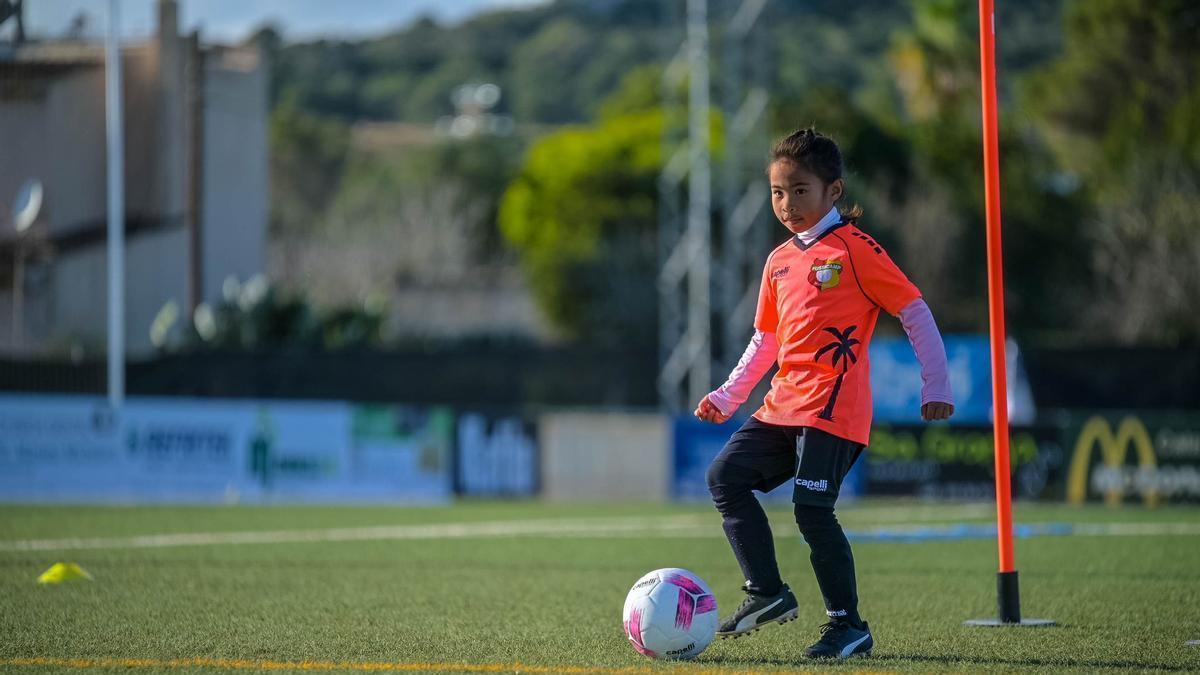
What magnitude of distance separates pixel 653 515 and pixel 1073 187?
3329 centimetres

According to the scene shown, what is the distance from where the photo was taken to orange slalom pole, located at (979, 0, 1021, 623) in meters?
7.34

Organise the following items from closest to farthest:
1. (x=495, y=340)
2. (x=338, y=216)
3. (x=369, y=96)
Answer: (x=495, y=340), (x=338, y=216), (x=369, y=96)

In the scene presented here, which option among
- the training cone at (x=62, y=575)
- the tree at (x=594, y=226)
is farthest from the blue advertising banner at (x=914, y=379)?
the training cone at (x=62, y=575)

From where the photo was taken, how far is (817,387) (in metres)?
6.37

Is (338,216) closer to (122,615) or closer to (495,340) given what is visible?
(495,340)

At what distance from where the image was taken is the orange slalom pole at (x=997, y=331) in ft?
24.1

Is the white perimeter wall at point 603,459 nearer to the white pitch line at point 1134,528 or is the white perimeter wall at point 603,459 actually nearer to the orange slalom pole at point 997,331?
the white pitch line at point 1134,528

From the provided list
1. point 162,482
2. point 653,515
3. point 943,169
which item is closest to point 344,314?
point 162,482

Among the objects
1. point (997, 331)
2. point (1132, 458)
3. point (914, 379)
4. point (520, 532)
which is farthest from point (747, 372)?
point (914, 379)

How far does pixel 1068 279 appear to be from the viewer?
4600 centimetres

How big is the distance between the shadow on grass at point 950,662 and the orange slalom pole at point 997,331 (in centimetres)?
118

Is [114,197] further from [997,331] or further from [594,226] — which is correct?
[594,226]

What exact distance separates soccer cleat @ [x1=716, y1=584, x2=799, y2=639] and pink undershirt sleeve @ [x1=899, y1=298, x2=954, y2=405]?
96cm

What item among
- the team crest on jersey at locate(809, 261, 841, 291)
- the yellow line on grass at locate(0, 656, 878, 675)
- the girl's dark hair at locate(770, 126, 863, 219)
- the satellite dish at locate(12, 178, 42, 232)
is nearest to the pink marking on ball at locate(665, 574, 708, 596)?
the yellow line on grass at locate(0, 656, 878, 675)
